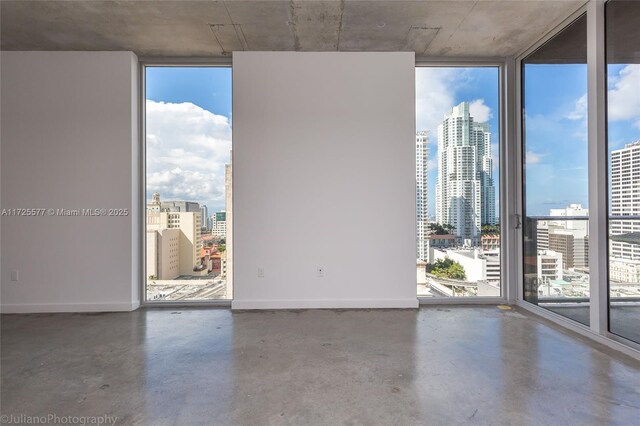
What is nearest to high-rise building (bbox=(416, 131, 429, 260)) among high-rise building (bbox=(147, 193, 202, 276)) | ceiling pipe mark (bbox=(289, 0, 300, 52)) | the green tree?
the green tree

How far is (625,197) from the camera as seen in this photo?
8.73 feet

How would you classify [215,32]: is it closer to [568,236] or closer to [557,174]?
[557,174]

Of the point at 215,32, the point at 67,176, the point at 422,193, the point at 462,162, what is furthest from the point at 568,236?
the point at 67,176

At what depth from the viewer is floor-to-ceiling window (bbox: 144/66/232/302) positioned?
13.2 feet

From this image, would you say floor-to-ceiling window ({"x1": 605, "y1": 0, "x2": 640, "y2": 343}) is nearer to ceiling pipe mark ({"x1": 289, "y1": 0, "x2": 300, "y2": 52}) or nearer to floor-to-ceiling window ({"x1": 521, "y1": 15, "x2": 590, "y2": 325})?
floor-to-ceiling window ({"x1": 521, "y1": 15, "x2": 590, "y2": 325})

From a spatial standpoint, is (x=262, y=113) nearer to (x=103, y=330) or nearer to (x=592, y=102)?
(x=103, y=330)

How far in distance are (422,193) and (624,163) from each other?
6.45ft

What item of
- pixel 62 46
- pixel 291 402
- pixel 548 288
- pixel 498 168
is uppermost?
pixel 62 46

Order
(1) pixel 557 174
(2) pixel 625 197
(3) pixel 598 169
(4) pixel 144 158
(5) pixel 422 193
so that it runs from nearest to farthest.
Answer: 1. (2) pixel 625 197
2. (3) pixel 598 169
3. (1) pixel 557 174
4. (4) pixel 144 158
5. (5) pixel 422 193

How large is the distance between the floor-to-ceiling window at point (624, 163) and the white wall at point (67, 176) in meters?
5.22

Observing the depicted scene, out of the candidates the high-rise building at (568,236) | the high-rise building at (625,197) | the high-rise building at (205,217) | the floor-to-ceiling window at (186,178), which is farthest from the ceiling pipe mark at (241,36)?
the high-rise building at (568,236)

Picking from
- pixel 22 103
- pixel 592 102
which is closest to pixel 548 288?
pixel 592 102

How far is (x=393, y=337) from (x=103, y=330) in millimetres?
3031

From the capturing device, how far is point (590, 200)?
292 centimetres
